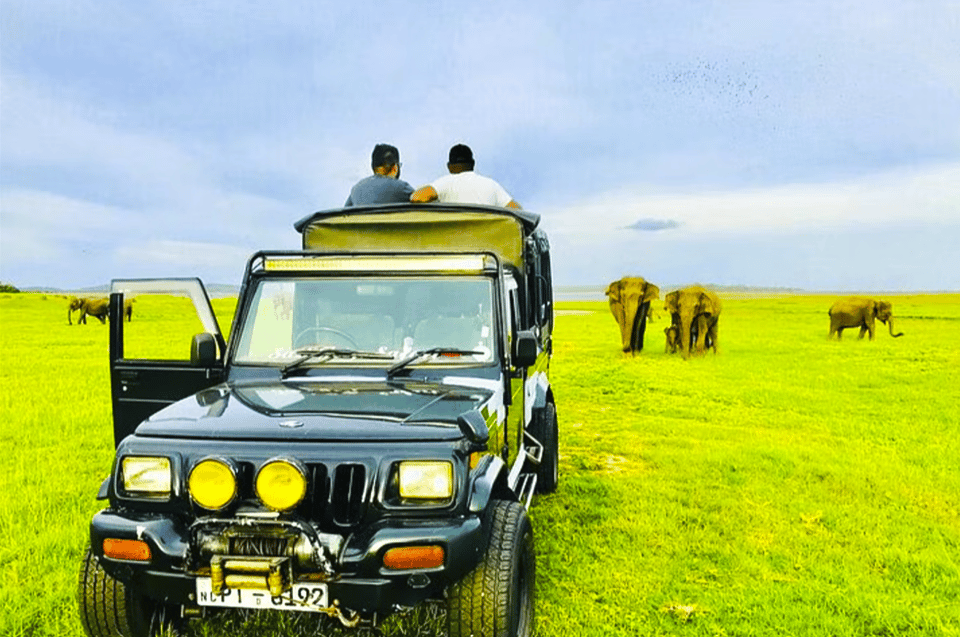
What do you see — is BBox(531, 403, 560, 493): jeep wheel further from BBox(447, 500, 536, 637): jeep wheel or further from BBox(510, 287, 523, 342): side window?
BBox(447, 500, 536, 637): jeep wheel

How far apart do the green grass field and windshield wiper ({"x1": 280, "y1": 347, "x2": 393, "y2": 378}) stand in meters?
1.31

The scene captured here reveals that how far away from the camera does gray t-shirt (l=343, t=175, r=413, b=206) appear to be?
25.2 feet

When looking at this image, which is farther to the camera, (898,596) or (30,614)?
(898,596)

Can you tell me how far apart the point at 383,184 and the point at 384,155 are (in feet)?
1.04

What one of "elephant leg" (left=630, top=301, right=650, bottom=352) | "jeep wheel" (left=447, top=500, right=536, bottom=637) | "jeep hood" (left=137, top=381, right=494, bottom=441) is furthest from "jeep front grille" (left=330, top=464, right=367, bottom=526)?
"elephant leg" (left=630, top=301, right=650, bottom=352)

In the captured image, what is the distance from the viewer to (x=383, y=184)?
25.2 feet

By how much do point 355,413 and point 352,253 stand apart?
1.46 m

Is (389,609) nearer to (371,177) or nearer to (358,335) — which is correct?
(358,335)

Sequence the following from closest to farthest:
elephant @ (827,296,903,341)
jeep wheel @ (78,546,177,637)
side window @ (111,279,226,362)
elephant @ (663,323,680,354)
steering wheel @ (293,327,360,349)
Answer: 1. jeep wheel @ (78,546,177,637)
2. steering wheel @ (293,327,360,349)
3. side window @ (111,279,226,362)
4. elephant @ (663,323,680,354)
5. elephant @ (827,296,903,341)

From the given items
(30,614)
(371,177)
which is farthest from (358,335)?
(371,177)

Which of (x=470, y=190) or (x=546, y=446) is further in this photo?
(x=470, y=190)

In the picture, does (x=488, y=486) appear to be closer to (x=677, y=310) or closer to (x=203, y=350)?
(x=203, y=350)

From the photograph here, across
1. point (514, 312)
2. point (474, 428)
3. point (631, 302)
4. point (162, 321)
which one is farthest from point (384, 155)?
point (162, 321)

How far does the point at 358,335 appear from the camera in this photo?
16.7 ft
